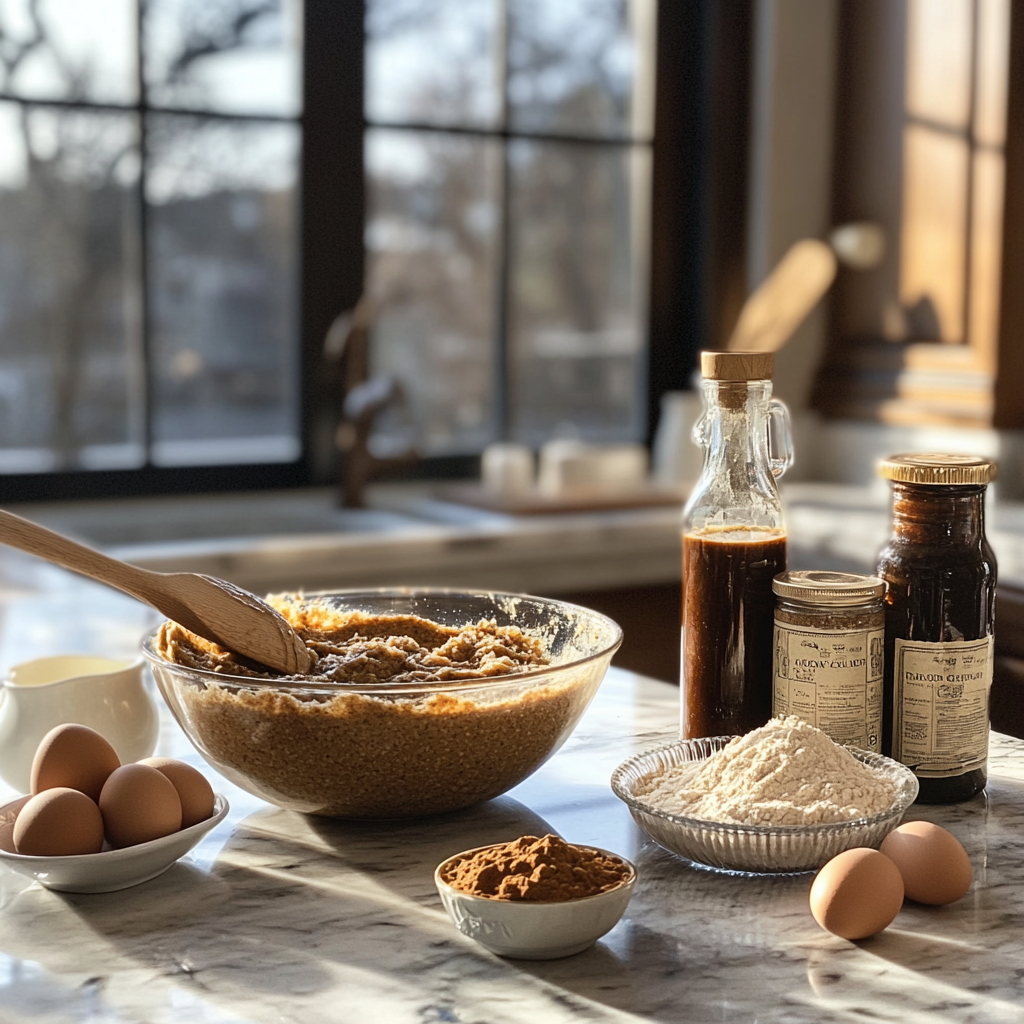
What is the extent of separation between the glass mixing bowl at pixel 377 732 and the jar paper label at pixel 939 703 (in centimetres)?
21

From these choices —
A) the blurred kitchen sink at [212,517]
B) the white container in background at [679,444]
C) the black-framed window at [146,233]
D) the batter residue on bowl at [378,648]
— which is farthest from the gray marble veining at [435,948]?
the white container in background at [679,444]

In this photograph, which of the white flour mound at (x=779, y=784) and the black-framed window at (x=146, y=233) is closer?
the white flour mound at (x=779, y=784)

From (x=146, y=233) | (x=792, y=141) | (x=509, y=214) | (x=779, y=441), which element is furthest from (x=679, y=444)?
(x=779, y=441)

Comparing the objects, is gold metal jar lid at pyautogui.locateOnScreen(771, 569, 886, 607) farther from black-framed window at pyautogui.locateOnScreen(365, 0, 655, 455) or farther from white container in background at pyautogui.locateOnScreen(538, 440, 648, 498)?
black-framed window at pyautogui.locateOnScreen(365, 0, 655, 455)

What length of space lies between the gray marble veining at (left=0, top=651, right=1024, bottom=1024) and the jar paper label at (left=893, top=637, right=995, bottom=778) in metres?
0.05

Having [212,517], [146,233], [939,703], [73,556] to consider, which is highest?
[146,233]

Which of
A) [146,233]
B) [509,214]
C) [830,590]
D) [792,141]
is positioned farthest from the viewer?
[792,141]

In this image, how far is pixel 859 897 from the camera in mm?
742

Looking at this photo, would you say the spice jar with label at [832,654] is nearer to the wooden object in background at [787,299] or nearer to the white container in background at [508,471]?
the white container in background at [508,471]

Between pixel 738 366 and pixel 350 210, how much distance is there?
7.16 ft

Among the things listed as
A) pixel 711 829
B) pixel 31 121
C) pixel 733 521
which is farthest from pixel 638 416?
pixel 711 829

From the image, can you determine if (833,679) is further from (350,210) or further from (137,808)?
(350,210)

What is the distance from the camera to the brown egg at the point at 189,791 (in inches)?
33.5

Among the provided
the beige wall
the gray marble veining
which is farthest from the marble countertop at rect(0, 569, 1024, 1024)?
the beige wall
